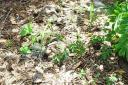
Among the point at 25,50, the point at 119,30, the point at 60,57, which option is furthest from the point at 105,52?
the point at 25,50

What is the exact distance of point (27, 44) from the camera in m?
4.48

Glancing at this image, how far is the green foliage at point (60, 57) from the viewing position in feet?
14.1

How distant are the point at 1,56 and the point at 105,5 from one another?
186cm

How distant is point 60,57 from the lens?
169 inches

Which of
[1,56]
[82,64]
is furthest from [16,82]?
[82,64]

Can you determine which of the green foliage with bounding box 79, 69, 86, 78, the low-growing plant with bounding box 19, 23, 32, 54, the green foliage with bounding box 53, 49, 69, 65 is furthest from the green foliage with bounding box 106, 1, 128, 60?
the low-growing plant with bounding box 19, 23, 32, 54

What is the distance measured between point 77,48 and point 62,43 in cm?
27

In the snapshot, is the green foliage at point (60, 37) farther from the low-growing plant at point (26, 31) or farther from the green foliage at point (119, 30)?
the green foliage at point (119, 30)

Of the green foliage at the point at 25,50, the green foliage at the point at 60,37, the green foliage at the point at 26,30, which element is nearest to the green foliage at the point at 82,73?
the green foliage at the point at 60,37

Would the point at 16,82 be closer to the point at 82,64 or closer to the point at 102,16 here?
the point at 82,64

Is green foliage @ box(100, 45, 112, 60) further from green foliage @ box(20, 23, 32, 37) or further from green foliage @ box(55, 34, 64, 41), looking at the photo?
green foliage @ box(20, 23, 32, 37)

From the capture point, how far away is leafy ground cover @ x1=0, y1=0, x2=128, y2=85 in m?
4.12

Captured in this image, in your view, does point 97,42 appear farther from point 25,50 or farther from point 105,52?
point 25,50

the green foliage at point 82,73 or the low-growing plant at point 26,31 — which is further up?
the low-growing plant at point 26,31
